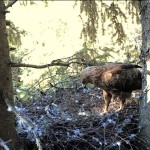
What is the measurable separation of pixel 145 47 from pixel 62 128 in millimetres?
1379

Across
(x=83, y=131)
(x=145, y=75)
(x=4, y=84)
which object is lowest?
(x=83, y=131)

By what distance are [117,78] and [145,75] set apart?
39.0 inches

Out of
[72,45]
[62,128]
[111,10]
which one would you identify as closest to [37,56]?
[72,45]

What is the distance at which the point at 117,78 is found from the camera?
6035mm

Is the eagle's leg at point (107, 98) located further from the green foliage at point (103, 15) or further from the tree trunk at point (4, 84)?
the green foliage at point (103, 15)

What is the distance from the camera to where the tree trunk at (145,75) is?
496 centimetres

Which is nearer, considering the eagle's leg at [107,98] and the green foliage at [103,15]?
the eagle's leg at [107,98]

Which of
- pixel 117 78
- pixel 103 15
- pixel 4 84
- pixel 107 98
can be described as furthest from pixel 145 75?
pixel 103 15

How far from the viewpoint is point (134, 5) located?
28.6 feet

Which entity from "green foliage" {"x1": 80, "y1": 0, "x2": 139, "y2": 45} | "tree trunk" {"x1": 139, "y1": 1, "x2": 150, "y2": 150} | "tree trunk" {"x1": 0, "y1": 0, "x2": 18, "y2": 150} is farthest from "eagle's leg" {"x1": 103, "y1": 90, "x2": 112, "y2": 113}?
"green foliage" {"x1": 80, "y1": 0, "x2": 139, "y2": 45}

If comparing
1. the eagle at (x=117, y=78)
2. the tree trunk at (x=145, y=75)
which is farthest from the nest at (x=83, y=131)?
the eagle at (x=117, y=78)

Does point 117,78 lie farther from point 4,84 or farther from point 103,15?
point 103,15

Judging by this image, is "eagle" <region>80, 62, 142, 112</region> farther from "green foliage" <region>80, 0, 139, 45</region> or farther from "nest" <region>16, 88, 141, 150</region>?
"green foliage" <region>80, 0, 139, 45</region>

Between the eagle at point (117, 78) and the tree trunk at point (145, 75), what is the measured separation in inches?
36.3
